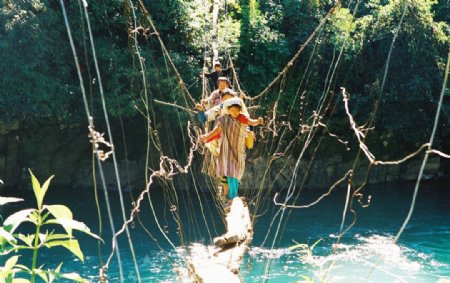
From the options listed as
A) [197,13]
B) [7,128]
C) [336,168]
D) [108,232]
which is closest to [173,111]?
[197,13]

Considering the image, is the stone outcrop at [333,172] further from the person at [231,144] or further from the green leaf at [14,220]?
the green leaf at [14,220]

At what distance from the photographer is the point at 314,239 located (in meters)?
5.63

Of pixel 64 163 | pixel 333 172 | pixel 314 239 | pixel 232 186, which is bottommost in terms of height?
pixel 314 239

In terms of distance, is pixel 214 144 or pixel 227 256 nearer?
pixel 227 256

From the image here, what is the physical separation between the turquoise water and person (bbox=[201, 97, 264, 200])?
93 cm

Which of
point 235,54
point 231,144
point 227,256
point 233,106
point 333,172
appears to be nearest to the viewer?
point 227,256

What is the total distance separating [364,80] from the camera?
24.8 feet

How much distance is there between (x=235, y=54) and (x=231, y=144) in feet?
14.0

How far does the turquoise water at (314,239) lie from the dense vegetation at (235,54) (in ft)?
3.54

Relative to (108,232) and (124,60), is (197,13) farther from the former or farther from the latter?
(108,232)

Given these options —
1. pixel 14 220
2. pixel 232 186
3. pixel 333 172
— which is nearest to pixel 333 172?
pixel 333 172

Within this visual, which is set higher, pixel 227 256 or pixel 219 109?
pixel 219 109

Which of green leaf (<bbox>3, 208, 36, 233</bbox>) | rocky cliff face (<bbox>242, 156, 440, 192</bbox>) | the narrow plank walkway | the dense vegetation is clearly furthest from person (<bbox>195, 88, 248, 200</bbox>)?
rocky cliff face (<bbox>242, 156, 440, 192</bbox>)

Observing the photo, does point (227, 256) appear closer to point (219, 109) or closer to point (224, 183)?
point (224, 183)
